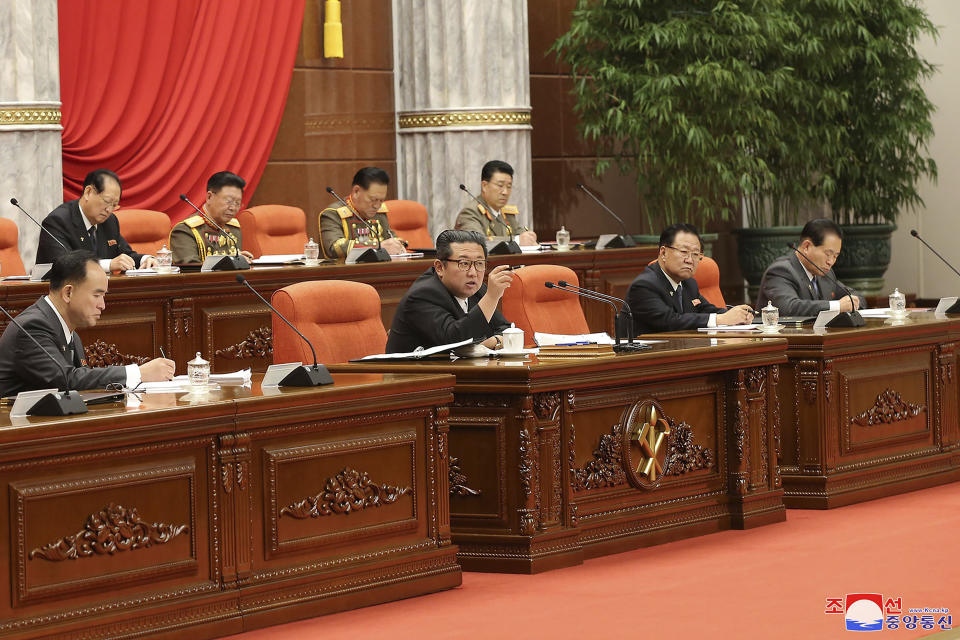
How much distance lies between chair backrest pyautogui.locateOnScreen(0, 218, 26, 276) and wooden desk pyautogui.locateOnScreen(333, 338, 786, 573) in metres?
2.65

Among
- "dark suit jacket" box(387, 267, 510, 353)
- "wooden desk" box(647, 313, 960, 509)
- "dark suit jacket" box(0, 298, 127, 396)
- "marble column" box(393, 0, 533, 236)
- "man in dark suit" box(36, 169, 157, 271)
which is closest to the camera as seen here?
"dark suit jacket" box(0, 298, 127, 396)

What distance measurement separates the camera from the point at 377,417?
388cm

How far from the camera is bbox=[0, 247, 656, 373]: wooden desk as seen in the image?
19.0 feet

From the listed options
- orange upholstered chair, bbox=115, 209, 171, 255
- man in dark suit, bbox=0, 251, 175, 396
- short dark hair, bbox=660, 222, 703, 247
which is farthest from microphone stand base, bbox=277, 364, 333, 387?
orange upholstered chair, bbox=115, 209, 171, 255

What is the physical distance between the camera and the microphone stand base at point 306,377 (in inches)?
150

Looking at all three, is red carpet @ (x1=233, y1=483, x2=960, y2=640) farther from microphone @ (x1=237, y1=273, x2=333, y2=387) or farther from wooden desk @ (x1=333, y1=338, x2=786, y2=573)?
microphone @ (x1=237, y1=273, x2=333, y2=387)

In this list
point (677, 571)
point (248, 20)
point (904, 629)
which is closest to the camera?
point (904, 629)

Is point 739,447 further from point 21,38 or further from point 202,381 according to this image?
point 21,38

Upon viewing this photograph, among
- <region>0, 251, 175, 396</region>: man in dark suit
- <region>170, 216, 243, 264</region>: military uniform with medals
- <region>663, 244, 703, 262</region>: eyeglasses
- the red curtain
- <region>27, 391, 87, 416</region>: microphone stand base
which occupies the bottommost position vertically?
<region>27, 391, 87, 416</region>: microphone stand base

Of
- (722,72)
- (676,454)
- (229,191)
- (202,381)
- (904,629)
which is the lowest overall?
(904,629)

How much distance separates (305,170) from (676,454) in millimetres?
4649

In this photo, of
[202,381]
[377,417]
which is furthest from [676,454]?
[202,381]

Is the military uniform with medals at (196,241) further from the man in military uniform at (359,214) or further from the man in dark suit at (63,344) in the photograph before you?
the man in dark suit at (63,344)

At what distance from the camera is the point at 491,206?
8.21 m
